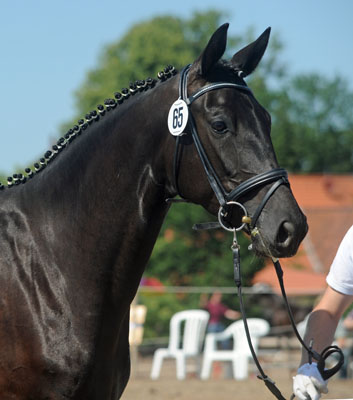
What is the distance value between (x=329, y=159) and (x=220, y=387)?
48604 millimetres

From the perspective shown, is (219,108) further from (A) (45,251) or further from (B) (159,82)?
(A) (45,251)

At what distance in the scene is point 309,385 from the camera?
282 cm

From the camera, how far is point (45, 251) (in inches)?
135

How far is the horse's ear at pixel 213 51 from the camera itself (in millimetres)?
3305

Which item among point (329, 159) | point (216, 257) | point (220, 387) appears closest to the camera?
point (220, 387)

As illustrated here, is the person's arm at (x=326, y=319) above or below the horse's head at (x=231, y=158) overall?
below

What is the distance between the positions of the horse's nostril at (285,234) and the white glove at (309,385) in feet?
1.69

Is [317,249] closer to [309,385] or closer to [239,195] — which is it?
[239,195]

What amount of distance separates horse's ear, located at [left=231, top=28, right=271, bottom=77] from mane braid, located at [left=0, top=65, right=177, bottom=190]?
1.06 ft

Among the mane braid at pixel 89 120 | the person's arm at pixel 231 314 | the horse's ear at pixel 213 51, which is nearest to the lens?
the horse's ear at pixel 213 51

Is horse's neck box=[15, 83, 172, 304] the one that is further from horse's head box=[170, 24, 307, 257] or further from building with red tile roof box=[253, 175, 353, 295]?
building with red tile roof box=[253, 175, 353, 295]

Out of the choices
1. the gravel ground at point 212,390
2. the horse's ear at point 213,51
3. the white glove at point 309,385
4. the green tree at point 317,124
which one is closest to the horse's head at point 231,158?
the horse's ear at point 213,51

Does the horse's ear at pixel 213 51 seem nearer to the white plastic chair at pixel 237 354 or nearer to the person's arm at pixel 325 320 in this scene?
the person's arm at pixel 325 320

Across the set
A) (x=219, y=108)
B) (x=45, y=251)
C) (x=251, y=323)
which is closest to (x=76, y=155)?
(x=45, y=251)
